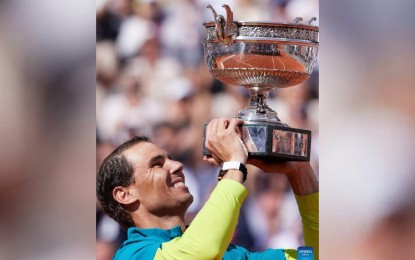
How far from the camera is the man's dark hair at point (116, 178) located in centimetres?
454

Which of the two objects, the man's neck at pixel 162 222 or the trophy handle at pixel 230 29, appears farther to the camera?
the man's neck at pixel 162 222

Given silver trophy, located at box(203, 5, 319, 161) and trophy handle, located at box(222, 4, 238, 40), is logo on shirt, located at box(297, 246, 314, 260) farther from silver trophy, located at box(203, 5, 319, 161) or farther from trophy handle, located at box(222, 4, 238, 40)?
trophy handle, located at box(222, 4, 238, 40)

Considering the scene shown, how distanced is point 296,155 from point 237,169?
255mm

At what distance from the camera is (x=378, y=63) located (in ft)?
14.7

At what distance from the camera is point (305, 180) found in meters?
4.55

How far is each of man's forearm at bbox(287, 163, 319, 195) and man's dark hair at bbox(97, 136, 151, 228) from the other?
20.7 inches

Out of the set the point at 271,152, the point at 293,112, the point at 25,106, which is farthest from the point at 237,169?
the point at 25,106

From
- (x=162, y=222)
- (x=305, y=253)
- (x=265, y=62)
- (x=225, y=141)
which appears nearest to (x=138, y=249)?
(x=162, y=222)

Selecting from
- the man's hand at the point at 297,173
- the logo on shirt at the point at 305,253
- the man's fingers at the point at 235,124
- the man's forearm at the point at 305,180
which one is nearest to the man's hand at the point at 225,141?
the man's fingers at the point at 235,124

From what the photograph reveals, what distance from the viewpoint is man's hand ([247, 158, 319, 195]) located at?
4.49 meters

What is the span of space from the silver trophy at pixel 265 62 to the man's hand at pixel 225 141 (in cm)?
5

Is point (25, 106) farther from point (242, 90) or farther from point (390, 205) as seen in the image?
point (390, 205)

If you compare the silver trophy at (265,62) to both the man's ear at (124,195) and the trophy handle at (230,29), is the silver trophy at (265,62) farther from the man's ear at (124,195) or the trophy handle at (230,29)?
the man's ear at (124,195)

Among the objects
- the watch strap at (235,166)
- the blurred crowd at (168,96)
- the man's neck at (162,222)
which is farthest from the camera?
the blurred crowd at (168,96)
